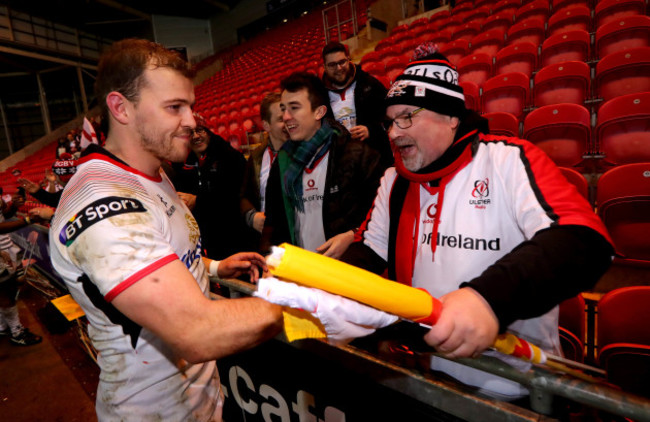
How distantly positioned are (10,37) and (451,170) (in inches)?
866

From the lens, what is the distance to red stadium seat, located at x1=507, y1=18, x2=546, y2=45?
603cm

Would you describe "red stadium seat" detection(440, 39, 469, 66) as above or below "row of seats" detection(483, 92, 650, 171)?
above

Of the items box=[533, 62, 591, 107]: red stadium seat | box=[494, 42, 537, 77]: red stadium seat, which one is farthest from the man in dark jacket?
box=[494, 42, 537, 77]: red stadium seat

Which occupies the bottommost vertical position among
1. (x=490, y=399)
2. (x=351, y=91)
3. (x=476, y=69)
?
(x=490, y=399)

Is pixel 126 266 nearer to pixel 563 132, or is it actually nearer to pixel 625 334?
pixel 625 334

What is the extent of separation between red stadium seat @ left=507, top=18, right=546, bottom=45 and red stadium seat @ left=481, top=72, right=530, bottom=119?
1907mm

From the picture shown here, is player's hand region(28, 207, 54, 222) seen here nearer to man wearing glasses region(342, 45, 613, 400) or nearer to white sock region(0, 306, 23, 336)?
white sock region(0, 306, 23, 336)

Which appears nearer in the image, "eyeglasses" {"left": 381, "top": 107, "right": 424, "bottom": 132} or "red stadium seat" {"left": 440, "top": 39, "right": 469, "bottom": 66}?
"eyeglasses" {"left": 381, "top": 107, "right": 424, "bottom": 132}

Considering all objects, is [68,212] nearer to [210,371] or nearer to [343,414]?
[210,371]

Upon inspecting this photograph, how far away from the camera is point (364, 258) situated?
1.53 meters

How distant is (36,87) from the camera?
1827 centimetres

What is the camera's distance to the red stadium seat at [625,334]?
4.16 feet

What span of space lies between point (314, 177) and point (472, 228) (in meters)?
1.31

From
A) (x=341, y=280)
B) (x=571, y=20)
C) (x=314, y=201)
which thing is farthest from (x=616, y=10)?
(x=341, y=280)
